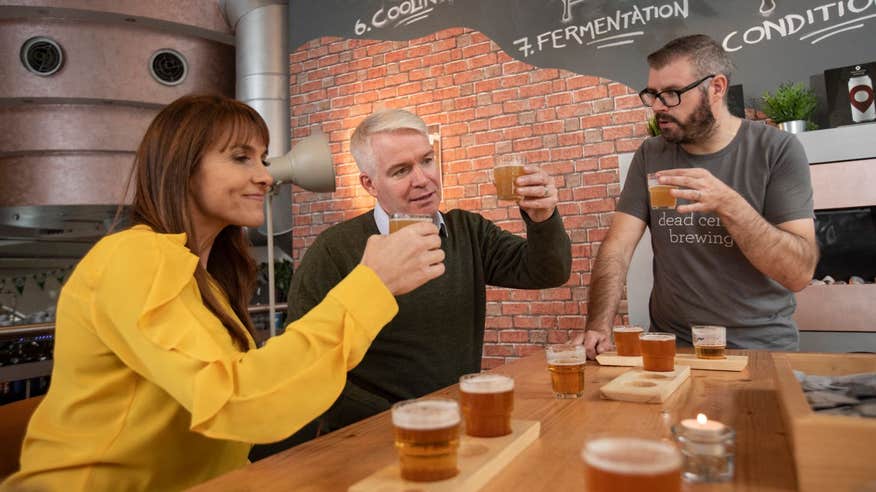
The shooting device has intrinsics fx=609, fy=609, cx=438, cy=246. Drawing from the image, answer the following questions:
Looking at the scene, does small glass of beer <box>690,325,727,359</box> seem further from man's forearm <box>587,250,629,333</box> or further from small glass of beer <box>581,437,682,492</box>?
small glass of beer <box>581,437,682,492</box>

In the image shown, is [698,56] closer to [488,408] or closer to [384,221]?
[384,221]

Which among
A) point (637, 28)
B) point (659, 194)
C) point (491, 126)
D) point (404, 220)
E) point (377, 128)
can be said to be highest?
point (637, 28)

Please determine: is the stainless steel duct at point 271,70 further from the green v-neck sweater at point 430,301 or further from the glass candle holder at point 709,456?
the glass candle holder at point 709,456

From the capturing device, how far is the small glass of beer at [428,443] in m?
0.81

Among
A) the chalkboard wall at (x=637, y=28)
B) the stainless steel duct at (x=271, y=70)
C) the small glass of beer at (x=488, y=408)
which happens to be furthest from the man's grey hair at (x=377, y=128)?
the stainless steel duct at (x=271, y=70)

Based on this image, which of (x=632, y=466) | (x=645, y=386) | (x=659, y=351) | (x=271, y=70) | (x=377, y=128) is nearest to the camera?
(x=632, y=466)

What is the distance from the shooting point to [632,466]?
0.62 meters

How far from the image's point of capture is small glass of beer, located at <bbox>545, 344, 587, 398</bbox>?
1299mm

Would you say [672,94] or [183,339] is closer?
[183,339]

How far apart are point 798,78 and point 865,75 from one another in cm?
38

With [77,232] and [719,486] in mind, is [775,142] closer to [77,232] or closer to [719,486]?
[719,486]

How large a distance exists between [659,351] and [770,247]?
0.70 meters

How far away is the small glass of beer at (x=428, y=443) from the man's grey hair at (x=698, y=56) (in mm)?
1973

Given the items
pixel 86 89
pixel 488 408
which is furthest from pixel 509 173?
pixel 86 89
